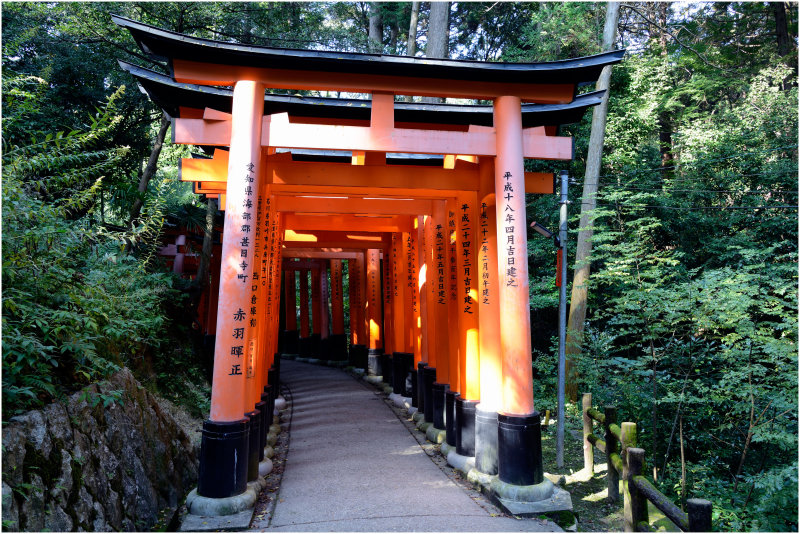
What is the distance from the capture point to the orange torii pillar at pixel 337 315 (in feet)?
60.7

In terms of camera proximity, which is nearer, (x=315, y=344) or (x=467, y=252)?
(x=467, y=252)

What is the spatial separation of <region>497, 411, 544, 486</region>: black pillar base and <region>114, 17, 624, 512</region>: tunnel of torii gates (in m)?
0.01

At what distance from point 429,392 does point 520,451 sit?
3988 millimetres

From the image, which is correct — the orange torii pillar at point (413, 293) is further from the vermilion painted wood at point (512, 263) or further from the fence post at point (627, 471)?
the fence post at point (627, 471)

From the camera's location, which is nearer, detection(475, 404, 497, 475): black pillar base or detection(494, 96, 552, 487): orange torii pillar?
detection(494, 96, 552, 487): orange torii pillar

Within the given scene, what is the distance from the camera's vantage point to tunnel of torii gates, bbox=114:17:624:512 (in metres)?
5.62

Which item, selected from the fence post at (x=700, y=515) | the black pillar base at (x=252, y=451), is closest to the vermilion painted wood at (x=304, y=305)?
the black pillar base at (x=252, y=451)

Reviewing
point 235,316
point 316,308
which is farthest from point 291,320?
point 235,316

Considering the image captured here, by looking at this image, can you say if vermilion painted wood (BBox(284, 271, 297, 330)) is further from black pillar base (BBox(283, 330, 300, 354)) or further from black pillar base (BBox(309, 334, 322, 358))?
black pillar base (BBox(309, 334, 322, 358))

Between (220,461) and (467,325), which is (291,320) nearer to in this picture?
(467,325)

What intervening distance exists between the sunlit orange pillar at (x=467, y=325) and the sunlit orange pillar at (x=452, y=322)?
0.14 meters

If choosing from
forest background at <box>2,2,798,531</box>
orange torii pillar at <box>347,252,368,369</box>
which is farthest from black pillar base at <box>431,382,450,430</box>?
orange torii pillar at <box>347,252,368,369</box>

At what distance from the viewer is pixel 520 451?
5.70 metres

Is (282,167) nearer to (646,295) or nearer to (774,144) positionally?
(646,295)
